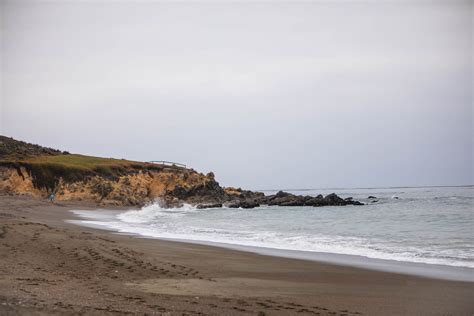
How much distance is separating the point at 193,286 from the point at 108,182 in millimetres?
51024

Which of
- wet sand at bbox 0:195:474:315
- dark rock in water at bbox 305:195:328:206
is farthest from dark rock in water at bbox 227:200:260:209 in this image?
wet sand at bbox 0:195:474:315

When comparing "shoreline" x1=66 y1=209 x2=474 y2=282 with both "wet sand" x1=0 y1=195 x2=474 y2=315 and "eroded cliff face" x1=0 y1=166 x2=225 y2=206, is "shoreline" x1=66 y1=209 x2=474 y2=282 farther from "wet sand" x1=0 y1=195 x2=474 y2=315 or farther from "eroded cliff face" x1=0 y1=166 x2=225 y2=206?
"eroded cliff face" x1=0 y1=166 x2=225 y2=206

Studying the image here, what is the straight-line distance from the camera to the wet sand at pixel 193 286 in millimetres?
7035

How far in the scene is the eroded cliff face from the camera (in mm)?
52094

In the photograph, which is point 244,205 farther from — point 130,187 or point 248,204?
point 130,187

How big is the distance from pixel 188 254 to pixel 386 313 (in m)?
7.93

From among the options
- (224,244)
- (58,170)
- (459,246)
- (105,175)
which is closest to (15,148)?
(58,170)

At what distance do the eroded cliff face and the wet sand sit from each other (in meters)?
40.7

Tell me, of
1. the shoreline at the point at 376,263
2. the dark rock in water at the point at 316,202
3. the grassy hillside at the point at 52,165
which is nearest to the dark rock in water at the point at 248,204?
the dark rock in water at the point at 316,202

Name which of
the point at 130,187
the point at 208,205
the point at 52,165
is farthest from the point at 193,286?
the point at 130,187

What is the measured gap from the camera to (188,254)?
47.0 ft

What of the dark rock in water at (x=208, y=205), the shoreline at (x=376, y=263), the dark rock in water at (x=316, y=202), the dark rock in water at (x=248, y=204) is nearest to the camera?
the shoreline at (x=376, y=263)

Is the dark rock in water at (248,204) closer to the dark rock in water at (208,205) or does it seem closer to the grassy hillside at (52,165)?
the dark rock in water at (208,205)

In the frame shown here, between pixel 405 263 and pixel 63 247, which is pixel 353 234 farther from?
pixel 63 247
